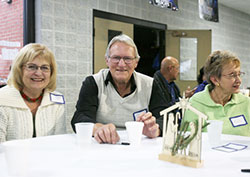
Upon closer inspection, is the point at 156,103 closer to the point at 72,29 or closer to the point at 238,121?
the point at 238,121

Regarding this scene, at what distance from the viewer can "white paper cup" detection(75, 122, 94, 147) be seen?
1.38 metres

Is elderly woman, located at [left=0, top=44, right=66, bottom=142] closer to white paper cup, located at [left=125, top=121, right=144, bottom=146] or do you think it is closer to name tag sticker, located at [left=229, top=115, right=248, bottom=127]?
white paper cup, located at [left=125, top=121, right=144, bottom=146]

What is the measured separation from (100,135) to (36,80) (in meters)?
0.82

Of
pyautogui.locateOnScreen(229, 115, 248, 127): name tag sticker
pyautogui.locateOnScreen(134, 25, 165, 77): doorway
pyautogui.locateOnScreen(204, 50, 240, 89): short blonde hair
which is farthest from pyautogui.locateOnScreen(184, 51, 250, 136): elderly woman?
pyautogui.locateOnScreen(134, 25, 165, 77): doorway

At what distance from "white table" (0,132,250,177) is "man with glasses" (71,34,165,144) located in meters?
0.53

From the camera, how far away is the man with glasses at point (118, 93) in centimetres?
199

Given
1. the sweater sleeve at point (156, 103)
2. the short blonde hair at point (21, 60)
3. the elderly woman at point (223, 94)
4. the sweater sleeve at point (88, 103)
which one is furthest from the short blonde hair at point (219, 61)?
the short blonde hair at point (21, 60)

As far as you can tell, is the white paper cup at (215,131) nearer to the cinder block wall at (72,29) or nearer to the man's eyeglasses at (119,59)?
the man's eyeglasses at (119,59)

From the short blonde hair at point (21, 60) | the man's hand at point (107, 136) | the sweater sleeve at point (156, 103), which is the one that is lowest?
the man's hand at point (107, 136)

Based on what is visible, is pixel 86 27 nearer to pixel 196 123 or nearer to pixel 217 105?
pixel 217 105

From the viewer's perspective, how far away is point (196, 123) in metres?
1.06

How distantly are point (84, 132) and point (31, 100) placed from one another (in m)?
0.80

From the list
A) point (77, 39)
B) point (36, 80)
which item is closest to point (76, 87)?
point (77, 39)

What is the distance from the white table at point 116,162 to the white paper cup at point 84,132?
0.04 meters
